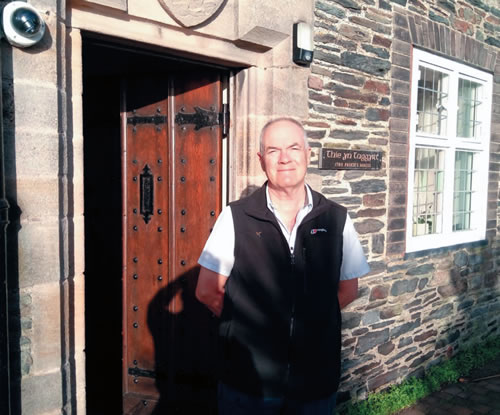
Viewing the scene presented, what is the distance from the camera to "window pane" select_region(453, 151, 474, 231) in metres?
5.63

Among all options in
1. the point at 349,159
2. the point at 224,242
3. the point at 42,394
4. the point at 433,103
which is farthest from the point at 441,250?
the point at 42,394

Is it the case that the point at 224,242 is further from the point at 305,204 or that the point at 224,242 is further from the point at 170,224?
the point at 170,224

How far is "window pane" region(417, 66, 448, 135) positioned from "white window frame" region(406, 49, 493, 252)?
0.06 meters

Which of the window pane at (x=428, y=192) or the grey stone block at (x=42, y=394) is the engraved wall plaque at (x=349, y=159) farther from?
the grey stone block at (x=42, y=394)

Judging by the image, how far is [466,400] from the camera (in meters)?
4.57

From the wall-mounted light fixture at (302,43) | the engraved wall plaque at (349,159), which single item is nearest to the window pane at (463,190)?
the engraved wall plaque at (349,159)

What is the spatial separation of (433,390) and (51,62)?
4495mm

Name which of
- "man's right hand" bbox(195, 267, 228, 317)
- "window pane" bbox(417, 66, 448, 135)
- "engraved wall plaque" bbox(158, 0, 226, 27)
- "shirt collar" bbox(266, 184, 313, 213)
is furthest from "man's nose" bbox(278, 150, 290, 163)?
"window pane" bbox(417, 66, 448, 135)

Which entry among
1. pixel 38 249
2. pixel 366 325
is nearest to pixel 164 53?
pixel 38 249

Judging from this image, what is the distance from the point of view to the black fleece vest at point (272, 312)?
7.86 ft

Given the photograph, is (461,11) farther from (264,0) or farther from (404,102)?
(264,0)

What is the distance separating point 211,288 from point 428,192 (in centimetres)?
347

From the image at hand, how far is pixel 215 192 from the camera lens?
141 inches

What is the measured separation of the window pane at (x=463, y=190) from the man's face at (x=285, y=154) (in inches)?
148
